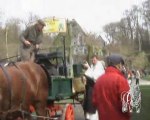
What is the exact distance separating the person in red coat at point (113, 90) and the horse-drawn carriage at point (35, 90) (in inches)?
87.6

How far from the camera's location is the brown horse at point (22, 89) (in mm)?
7961

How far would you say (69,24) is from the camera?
1959 centimetres

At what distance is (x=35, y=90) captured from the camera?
30.3 feet

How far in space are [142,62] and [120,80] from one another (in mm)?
97414

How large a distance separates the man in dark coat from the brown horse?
1003mm

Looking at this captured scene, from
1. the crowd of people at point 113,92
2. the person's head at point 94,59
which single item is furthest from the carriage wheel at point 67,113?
the crowd of people at point 113,92

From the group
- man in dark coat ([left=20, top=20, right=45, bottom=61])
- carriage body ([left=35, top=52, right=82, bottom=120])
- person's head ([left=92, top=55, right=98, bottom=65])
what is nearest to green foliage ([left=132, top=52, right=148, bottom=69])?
carriage body ([left=35, top=52, right=82, bottom=120])

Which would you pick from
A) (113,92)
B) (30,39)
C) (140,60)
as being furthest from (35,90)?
(140,60)

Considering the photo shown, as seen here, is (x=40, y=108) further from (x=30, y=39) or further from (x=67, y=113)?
(x=30, y=39)

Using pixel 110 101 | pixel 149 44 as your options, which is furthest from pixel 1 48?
pixel 110 101

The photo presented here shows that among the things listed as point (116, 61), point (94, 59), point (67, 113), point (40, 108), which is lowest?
point (67, 113)

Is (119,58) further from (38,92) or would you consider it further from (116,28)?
(116,28)

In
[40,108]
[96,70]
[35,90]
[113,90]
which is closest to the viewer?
[113,90]

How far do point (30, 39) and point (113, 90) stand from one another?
16.2 ft
